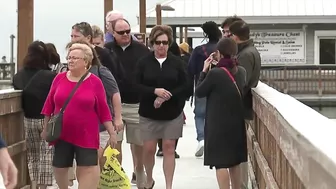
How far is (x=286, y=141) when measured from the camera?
3.65 metres

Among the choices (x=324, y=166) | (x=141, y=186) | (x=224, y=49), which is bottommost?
(x=141, y=186)

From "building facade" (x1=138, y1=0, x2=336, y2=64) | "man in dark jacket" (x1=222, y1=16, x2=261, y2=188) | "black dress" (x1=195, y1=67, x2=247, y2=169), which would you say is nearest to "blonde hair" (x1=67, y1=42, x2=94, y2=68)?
"black dress" (x1=195, y1=67, x2=247, y2=169)

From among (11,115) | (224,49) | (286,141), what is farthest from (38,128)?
(286,141)

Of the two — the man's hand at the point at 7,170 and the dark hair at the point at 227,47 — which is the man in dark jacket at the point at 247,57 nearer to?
the dark hair at the point at 227,47

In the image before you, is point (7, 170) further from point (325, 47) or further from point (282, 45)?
point (325, 47)

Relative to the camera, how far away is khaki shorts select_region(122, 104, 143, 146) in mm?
8031

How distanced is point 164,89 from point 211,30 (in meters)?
→ 2.43

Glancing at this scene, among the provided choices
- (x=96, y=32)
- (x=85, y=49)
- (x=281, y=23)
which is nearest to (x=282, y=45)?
(x=281, y=23)

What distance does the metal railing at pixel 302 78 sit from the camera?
29.4m

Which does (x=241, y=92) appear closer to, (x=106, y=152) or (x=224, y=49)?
(x=224, y=49)

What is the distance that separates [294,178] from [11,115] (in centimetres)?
400

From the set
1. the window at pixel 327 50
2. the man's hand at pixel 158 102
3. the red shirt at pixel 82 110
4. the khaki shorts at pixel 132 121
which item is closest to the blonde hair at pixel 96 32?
the khaki shorts at pixel 132 121

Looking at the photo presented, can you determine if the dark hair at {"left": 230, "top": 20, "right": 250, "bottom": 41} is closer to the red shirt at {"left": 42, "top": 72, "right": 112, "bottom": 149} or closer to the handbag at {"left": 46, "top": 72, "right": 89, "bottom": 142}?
the red shirt at {"left": 42, "top": 72, "right": 112, "bottom": 149}

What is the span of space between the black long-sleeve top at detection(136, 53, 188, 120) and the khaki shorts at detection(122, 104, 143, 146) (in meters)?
0.53
